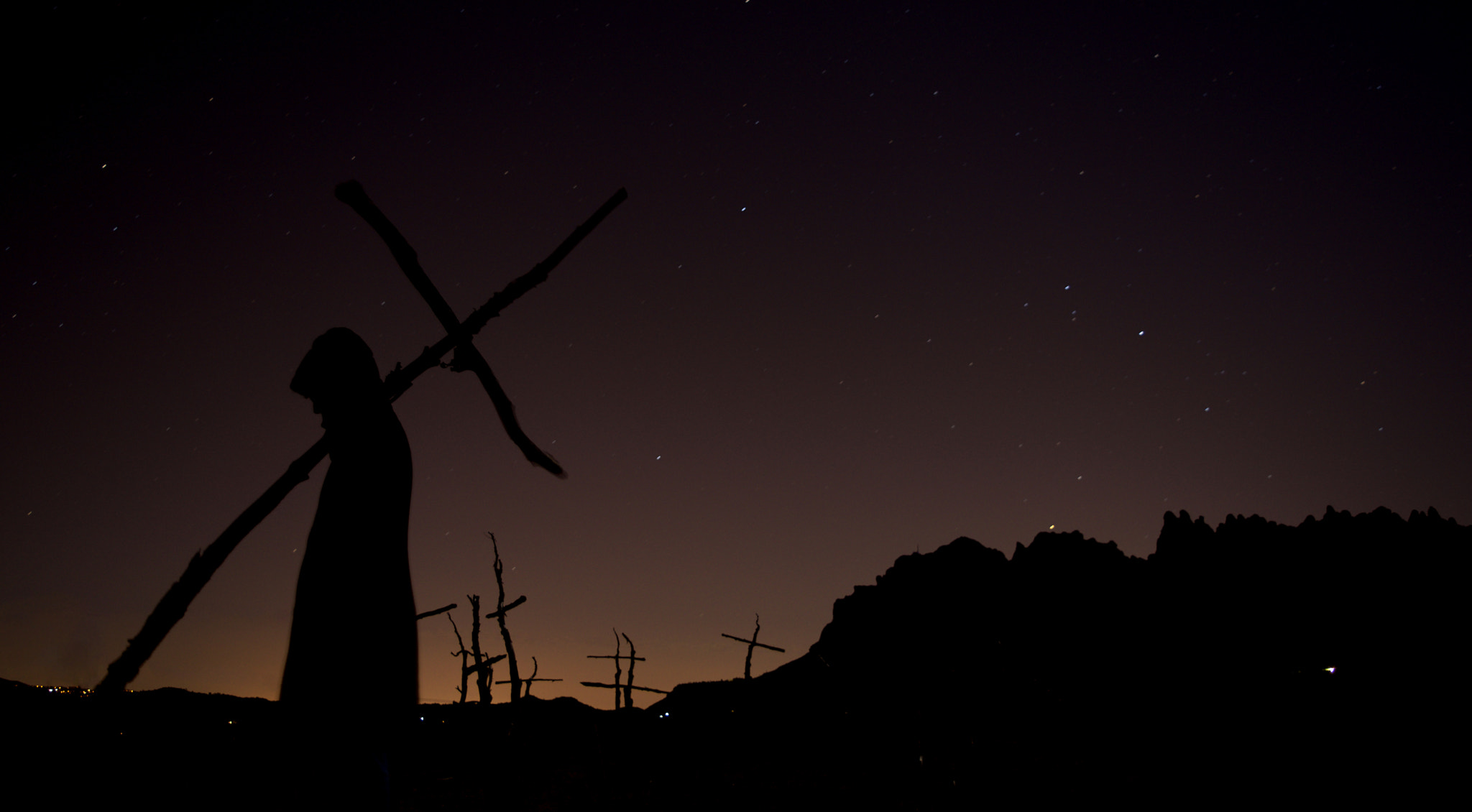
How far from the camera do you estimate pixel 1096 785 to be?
17641 millimetres

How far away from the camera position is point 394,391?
9.12ft

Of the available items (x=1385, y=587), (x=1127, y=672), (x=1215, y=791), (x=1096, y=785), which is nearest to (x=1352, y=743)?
(x=1215, y=791)

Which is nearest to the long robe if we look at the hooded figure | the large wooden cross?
the hooded figure

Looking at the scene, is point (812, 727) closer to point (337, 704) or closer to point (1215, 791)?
point (1215, 791)

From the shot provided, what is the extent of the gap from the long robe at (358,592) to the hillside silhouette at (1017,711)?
7.0 inches

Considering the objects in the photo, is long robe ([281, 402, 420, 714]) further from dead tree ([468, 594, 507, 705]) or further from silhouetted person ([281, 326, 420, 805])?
dead tree ([468, 594, 507, 705])

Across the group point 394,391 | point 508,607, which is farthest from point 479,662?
point 394,391

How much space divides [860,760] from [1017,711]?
1073cm

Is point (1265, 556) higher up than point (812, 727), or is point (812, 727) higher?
point (1265, 556)

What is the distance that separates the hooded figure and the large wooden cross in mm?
154

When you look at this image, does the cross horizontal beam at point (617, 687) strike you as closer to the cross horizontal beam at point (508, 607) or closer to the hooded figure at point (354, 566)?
the cross horizontal beam at point (508, 607)

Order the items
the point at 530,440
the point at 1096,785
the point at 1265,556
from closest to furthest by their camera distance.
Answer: the point at 530,440 → the point at 1096,785 → the point at 1265,556

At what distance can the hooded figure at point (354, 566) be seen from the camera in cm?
224

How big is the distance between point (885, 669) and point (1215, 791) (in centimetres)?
3371
